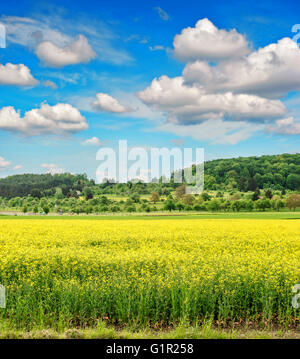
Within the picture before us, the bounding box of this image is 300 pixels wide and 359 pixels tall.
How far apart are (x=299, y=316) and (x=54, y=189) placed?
19074 centimetres

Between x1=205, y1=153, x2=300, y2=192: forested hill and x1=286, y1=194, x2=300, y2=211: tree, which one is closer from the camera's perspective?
x1=286, y1=194, x2=300, y2=211: tree

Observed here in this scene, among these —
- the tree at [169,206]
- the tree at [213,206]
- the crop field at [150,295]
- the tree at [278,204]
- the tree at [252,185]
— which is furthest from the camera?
the tree at [252,185]

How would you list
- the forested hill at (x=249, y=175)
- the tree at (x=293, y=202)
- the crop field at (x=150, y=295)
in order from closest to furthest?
the crop field at (x=150, y=295) → the tree at (x=293, y=202) → the forested hill at (x=249, y=175)

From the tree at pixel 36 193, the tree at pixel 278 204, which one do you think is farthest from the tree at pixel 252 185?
the tree at pixel 36 193

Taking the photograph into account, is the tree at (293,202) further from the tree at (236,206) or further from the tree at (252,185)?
the tree at (252,185)

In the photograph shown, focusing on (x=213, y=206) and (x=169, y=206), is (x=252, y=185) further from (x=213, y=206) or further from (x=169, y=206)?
(x=169, y=206)
